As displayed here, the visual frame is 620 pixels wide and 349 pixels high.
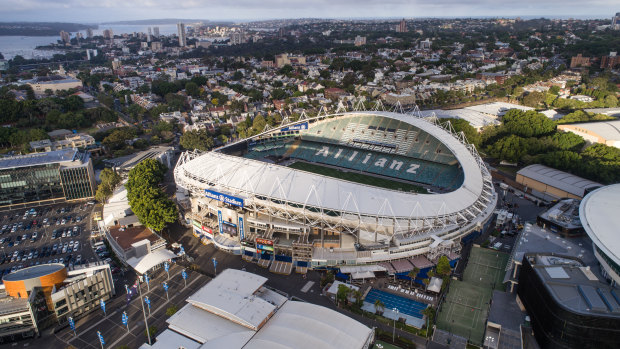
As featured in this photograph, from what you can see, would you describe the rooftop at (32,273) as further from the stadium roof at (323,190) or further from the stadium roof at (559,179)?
the stadium roof at (559,179)

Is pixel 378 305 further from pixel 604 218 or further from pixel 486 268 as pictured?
pixel 604 218

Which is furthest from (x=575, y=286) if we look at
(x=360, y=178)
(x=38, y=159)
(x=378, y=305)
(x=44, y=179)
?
(x=38, y=159)

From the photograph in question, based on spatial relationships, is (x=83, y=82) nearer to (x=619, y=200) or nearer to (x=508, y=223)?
(x=508, y=223)

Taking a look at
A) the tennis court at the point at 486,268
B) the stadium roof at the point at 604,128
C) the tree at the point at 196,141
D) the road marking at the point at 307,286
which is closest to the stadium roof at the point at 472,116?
the stadium roof at the point at 604,128

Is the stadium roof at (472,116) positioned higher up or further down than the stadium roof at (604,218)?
further down

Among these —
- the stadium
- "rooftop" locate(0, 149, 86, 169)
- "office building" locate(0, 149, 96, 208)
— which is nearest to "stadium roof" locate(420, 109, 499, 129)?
the stadium

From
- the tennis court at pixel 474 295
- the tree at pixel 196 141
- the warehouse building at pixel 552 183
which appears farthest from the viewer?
the tree at pixel 196 141
